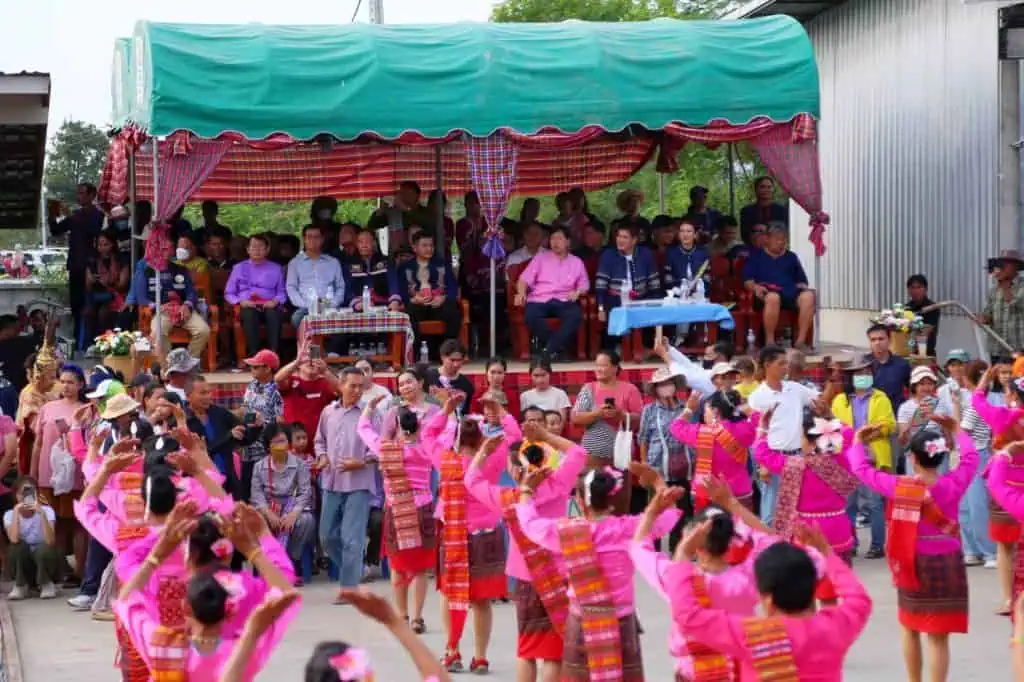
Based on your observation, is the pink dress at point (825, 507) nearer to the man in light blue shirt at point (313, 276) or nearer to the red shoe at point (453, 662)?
the red shoe at point (453, 662)

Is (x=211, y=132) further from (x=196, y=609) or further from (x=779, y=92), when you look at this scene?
(x=196, y=609)

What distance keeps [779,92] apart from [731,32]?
2.91 ft

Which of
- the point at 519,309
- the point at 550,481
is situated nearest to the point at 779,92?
the point at 519,309

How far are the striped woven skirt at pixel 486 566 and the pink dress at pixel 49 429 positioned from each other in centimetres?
393

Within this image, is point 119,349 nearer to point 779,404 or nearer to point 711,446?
point 711,446

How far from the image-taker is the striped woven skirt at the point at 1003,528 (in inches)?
462

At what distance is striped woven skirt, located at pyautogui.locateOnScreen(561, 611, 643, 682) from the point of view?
7.79 m

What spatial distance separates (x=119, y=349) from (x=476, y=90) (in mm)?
4070

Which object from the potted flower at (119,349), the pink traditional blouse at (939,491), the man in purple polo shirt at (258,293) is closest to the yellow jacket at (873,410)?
the pink traditional blouse at (939,491)

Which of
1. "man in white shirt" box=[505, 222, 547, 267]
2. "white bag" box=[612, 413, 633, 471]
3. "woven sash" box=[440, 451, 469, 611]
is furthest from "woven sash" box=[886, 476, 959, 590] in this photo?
"man in white shirt" box=[505, 222, 547, 267]

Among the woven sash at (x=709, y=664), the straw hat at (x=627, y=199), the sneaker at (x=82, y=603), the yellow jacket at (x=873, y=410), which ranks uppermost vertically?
the straw hat at (x=627, y=199)

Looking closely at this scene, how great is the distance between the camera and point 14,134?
649 inches

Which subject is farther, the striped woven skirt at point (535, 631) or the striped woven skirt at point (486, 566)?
the striped woven skirt at point (486, 566)

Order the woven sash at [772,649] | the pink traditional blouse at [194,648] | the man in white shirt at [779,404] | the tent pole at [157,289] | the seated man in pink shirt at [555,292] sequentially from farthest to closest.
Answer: the seated man in pink shirt at [555,292]
the tent pole at [157,289]
the man in white shirt at [779,404]
the pink traditional blouse at [194,648]
the woven sash at [772,649]
